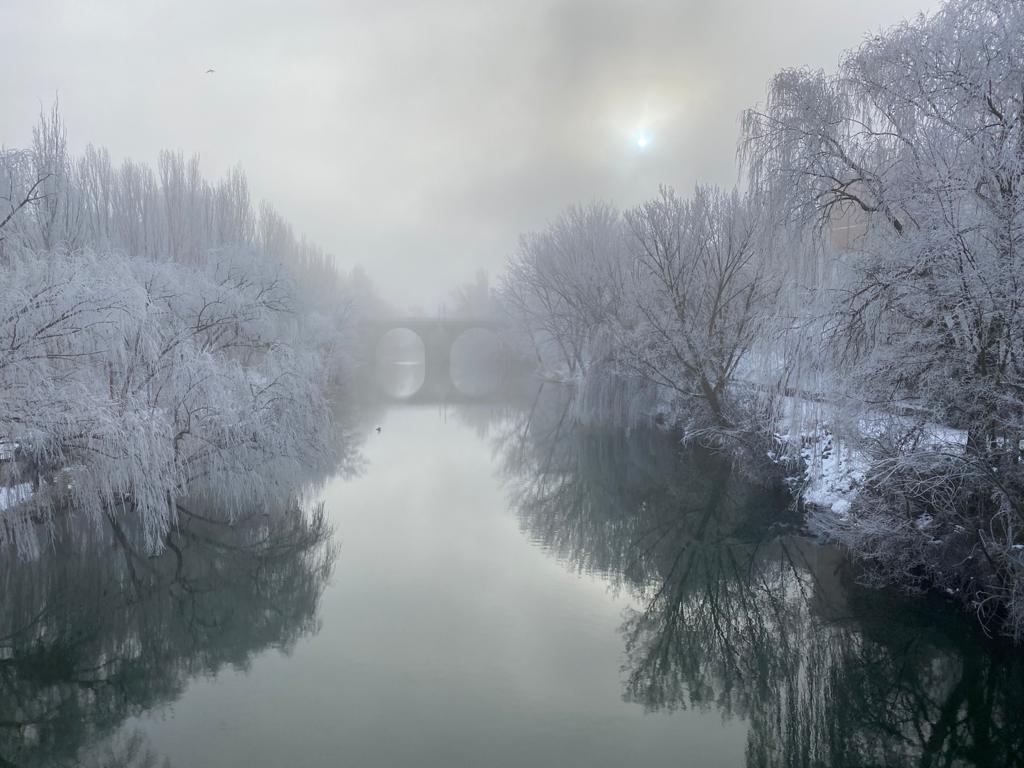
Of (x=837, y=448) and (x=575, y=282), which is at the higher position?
(x=575, y=282)

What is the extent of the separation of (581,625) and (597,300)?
16053 mm

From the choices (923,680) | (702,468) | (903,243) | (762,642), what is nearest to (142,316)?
(762,642)

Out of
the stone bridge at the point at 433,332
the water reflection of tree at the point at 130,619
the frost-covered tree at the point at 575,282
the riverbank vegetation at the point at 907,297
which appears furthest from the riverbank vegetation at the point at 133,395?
the stone bridge at the point at 433,332

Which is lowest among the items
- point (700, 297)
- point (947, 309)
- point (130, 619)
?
point (130, 619)

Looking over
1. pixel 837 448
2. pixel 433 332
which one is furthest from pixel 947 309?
pixel 433 332

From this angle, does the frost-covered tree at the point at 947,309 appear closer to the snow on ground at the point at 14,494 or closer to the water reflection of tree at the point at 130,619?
the water reflection of tree at the point at 130,619

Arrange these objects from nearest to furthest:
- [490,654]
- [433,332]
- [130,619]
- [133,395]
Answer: [490,654] < [130,619] < [133,395] < [433,332]

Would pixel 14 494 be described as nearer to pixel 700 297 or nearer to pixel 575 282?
pixel 700 297

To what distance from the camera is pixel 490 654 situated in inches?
309

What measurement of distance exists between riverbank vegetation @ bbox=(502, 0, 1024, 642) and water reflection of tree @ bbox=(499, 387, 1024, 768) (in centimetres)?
63

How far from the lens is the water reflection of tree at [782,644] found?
255 inches

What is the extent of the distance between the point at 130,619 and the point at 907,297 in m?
9.42

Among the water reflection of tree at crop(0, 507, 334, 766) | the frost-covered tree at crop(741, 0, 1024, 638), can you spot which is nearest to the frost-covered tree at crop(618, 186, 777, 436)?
the frost-covered tree at crop(741, 0, 1024, 638)

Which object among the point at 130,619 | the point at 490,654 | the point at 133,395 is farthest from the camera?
the point at 133,395
